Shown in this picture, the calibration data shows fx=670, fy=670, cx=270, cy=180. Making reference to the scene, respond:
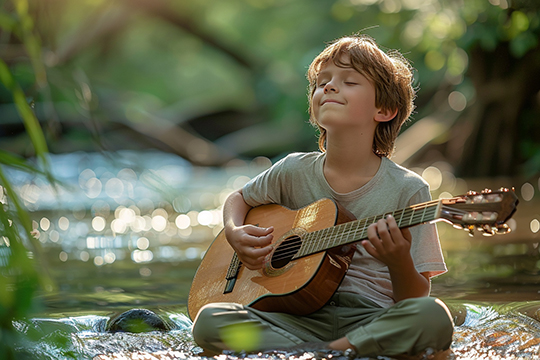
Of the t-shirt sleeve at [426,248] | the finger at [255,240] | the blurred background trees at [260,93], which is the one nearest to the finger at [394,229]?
the t-shirt sleeve at [426,248]

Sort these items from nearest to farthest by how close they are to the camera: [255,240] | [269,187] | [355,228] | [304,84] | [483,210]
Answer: [483,210], [355,228], [255,240], [269,187], [304,84]

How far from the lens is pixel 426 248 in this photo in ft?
6.73

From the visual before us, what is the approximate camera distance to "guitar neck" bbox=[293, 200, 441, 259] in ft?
5.81

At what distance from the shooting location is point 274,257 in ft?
7.22

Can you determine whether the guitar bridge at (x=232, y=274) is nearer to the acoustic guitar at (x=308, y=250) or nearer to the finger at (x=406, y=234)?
the acoustic guitar at (x=308, y=250)

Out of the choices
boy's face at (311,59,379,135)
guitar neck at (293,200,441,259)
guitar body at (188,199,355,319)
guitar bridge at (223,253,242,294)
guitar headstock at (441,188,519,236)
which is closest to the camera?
guitar headstock at (441,188,519,236)

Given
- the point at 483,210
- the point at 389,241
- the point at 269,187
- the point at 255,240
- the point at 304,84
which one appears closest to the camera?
the point at 483,210

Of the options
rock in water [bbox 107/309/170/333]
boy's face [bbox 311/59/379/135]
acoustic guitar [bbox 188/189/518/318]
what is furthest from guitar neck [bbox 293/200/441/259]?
rock in water [bbox 107/309/170/333]

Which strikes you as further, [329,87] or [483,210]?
[329,87]

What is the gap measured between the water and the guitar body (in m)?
0.18

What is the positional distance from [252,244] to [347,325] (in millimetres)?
411

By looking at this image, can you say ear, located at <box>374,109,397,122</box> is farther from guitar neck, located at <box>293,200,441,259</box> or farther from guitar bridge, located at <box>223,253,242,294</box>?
guitar bridge, located at <box>223,253,242,294</box>

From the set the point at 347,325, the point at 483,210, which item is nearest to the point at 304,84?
the point at 347,325

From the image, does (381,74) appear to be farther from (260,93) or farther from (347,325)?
(260,93)
